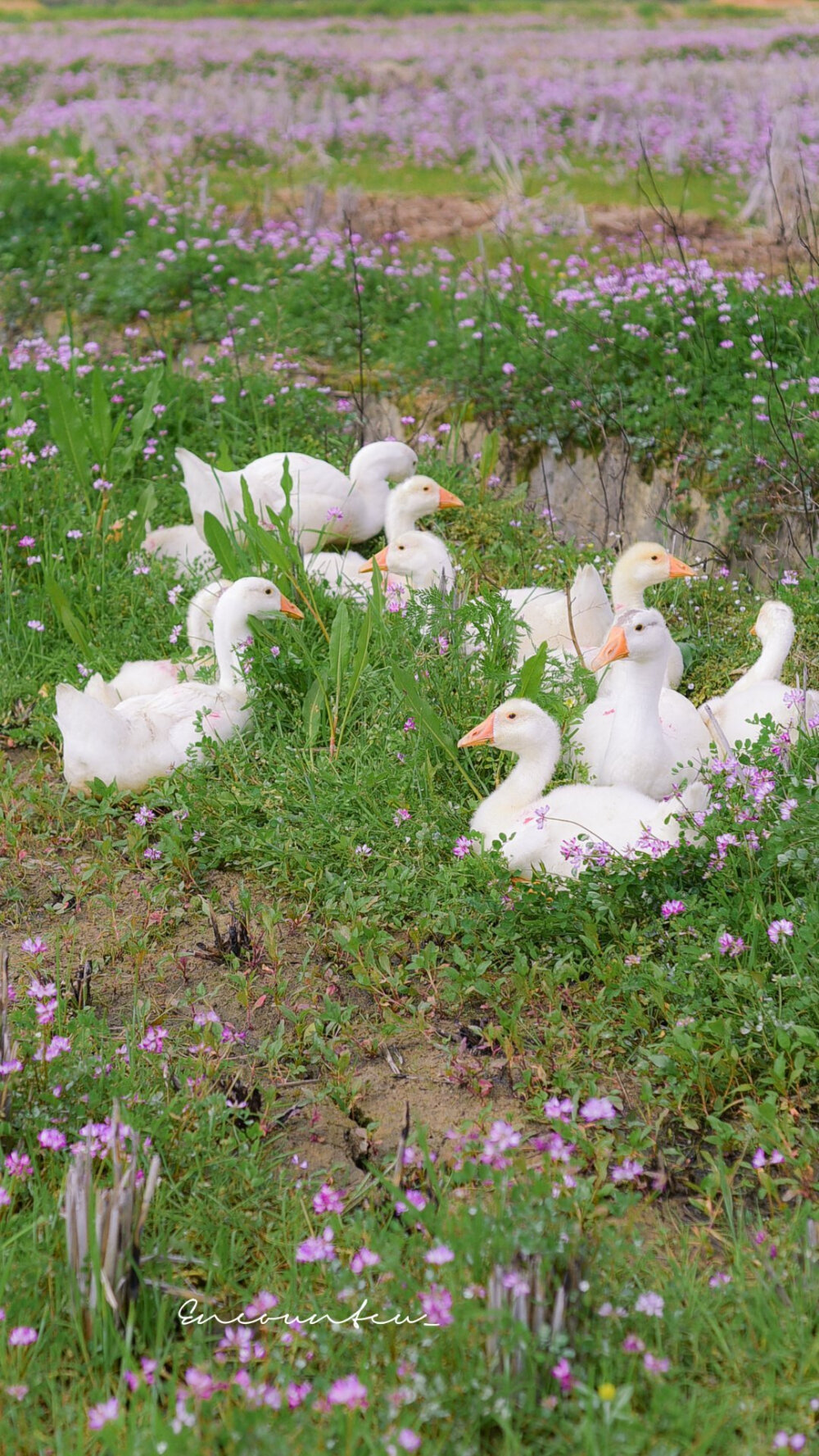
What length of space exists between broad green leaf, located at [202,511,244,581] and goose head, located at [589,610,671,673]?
1886mm

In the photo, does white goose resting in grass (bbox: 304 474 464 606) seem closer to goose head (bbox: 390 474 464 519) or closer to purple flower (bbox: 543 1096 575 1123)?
goose head (bbox: 390 474 464 519)

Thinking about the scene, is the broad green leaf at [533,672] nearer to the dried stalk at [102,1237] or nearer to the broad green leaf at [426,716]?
the broad green leaf at [426,716]

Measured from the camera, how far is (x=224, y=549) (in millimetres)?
5168

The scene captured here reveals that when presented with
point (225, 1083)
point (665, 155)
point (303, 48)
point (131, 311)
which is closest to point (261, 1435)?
point (225, 1083)

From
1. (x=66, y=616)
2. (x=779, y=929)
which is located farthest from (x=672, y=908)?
(x=66, y=616)

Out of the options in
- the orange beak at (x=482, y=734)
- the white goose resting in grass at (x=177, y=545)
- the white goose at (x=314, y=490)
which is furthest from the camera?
the white goose resting in grass at (x=177, y=545)

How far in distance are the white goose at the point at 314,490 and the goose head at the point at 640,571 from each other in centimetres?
147

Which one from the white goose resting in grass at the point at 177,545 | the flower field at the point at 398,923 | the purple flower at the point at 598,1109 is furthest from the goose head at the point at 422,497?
the purple flower at the point at 598,1109

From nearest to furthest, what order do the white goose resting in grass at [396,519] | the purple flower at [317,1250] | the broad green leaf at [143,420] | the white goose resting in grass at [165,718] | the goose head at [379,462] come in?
the purple flower at [317,1250]
the white goose resting in grass at [165,718]
the white goose resting in grass at [396,519]
the goose head at [379,462]
the broad green leaf at [143,420]

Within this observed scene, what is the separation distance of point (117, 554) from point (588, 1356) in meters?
4.51

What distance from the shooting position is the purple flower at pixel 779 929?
3.29 m

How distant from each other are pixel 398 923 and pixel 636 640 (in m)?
1.21

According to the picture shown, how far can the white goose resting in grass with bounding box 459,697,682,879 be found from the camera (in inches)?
144

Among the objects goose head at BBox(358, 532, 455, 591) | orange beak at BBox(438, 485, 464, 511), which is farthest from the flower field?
orange beak at BBox(438, 485, 464, 511)
